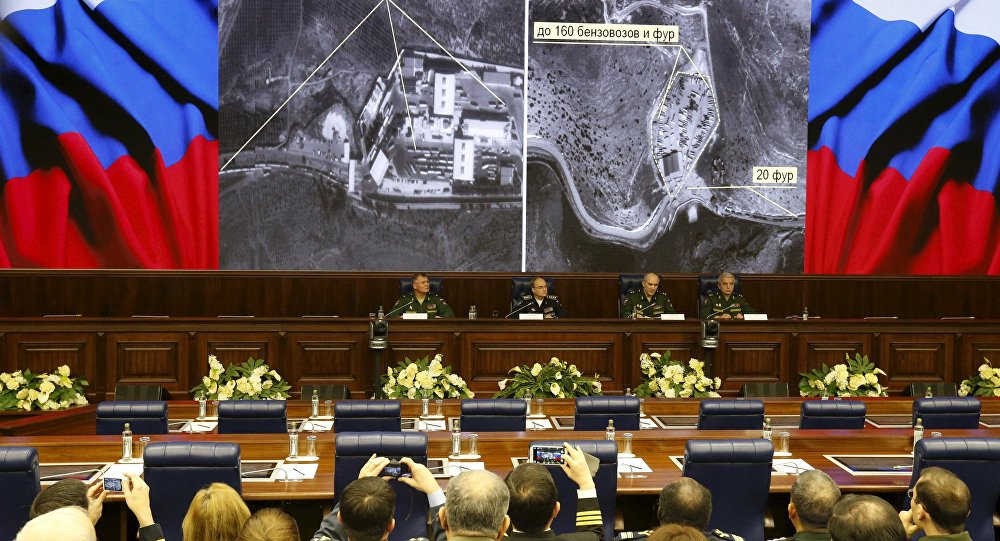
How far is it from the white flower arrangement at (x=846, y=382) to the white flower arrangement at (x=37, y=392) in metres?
5.30

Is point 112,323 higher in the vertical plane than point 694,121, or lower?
lower

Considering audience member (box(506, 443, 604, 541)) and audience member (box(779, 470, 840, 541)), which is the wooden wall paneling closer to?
audience member (box(506, 443, 604, 541))

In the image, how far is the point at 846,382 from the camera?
7.01 m

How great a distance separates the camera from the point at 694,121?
1006 centimetres

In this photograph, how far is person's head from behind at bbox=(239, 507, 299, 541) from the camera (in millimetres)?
2365

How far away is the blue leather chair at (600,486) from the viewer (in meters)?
3.70

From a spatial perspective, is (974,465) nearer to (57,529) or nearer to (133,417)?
(57,529)

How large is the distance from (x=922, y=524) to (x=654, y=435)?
1.99m

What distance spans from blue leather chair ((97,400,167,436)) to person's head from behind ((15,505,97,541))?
2827mm

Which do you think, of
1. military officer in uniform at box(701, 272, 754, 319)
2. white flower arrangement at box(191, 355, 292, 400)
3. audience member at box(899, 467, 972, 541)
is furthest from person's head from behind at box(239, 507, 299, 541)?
military officer in uniform at box(701, 272, 754, 319)

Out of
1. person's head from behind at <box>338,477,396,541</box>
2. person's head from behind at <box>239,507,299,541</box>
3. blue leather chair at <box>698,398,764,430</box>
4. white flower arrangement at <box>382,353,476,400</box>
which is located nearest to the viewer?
person's head from behind at <box>239,507,299,541</box>

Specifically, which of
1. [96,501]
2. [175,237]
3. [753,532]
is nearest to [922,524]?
[753,532]

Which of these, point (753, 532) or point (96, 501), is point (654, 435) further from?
point (96, 501)

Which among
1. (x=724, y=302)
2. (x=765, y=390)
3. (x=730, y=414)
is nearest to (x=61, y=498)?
(x=730, y=414)
